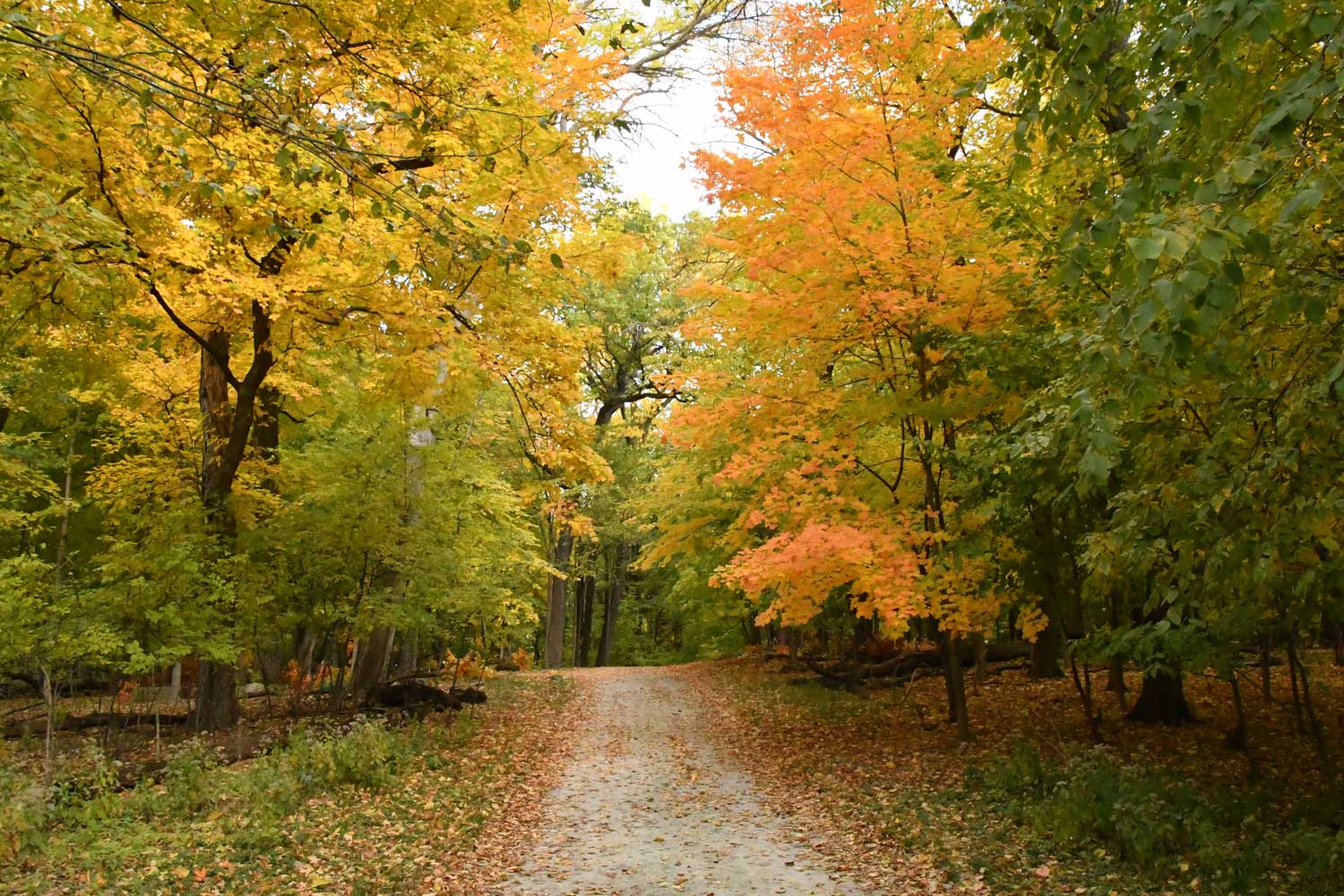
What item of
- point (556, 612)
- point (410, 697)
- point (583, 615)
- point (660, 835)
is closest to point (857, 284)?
point (660, 835)

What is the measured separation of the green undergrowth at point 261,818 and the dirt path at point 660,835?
0.80m

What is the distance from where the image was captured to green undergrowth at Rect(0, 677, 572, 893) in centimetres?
593

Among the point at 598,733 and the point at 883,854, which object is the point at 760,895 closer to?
the point at 883,854

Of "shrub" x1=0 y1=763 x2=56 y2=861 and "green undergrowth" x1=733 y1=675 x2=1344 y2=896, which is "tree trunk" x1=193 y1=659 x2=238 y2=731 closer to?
"shrub" x1=0 y1=763 x2=56 y2=861

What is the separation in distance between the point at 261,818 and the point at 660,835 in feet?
10.8

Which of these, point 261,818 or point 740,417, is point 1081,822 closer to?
point 740,417

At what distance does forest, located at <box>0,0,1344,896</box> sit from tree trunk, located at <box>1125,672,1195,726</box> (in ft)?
0.14

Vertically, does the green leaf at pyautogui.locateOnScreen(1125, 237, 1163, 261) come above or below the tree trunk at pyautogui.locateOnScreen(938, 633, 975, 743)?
above

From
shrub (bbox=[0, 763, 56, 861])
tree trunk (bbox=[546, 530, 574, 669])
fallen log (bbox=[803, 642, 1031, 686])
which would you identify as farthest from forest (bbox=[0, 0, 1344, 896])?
tree trunk (bbox=[546, 530, 574, 669])

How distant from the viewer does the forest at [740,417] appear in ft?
12.9

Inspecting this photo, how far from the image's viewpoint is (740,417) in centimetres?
960

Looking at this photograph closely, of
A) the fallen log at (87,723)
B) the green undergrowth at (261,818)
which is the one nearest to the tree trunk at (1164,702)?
the green undergrowth at (261,818)

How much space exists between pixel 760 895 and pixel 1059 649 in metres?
10.7

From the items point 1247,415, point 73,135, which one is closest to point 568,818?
point 1247,415
